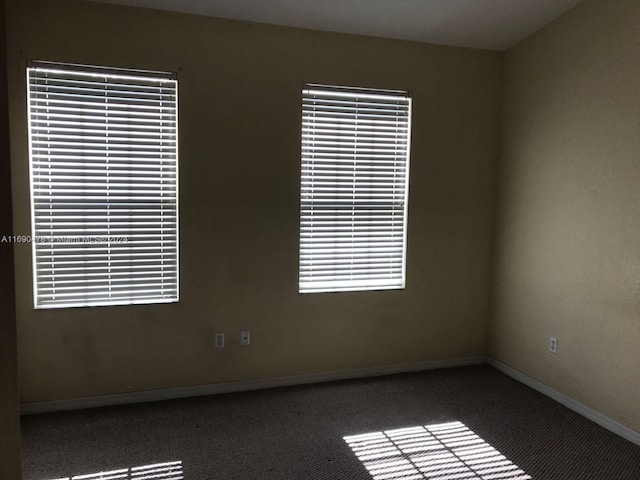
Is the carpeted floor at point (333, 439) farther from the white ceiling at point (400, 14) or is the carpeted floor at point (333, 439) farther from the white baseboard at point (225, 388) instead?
the white ceiling at point (400, 14)

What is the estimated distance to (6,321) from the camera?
165 cm

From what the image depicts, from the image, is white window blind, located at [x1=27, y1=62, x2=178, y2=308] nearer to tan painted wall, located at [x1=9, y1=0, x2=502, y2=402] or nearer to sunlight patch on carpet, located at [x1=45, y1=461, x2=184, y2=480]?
tan painted wall, located at [x1=9, y1=0, x2=502, y2=402]

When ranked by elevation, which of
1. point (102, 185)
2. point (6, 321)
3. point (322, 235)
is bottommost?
point (6, 321)

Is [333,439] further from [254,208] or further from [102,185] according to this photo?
[102,185]

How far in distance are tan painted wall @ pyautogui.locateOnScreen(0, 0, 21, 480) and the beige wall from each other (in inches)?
127

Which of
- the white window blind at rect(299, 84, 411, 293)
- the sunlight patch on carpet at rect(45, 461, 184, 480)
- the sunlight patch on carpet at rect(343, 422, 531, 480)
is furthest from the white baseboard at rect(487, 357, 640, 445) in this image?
the sunlight patch on carpet at rect(45, 461, 184, 480)

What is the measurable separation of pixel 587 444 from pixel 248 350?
89.8 inches

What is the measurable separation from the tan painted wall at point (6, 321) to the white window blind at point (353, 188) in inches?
84.8

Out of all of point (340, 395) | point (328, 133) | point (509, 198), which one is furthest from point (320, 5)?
point (340, 395)

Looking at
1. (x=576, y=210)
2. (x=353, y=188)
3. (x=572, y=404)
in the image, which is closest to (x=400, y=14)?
(x=353, y=188)

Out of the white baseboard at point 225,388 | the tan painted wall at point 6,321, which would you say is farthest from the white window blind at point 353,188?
the tan painted wall at point 6,321

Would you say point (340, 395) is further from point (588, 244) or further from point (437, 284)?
point (588, 244)

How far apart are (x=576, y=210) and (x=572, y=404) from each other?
1357 millimetres

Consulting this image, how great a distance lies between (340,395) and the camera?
11.5ft
